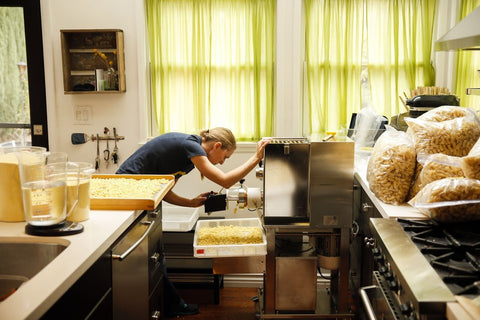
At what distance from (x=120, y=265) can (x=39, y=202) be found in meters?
0.41

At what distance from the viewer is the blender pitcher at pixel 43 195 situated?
1528mm

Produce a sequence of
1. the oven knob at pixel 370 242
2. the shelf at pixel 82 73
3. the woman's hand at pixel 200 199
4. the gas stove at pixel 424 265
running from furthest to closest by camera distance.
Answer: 1. the shelf at pixel 82 73
2. the woman's hand at pixel 200 199
3. the oven knob at pixel 370 242
4. the gas stove at pixel 424 265

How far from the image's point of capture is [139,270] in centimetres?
209

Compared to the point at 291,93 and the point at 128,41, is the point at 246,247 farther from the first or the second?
the point at 128,41

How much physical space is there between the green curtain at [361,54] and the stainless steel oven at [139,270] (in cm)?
180

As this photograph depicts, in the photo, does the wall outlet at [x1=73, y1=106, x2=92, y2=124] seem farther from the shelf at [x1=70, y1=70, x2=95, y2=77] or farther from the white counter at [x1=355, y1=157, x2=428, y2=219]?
the white counter at [x1=355, y1=157, x2=428, y2=219]

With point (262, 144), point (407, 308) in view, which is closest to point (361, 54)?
point (262, 144)

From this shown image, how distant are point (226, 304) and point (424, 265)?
222cm

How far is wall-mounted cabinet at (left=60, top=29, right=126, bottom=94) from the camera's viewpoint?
362 centimetres

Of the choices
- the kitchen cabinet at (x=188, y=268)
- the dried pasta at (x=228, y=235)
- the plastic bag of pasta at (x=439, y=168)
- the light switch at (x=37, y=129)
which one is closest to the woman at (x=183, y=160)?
the dried pasta at (x=228, y=235)

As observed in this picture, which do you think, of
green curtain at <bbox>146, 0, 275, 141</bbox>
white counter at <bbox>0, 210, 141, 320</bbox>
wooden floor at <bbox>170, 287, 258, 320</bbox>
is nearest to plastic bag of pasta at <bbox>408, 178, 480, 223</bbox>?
white counter at <bbox>0, 210, 141, 320</bbox>

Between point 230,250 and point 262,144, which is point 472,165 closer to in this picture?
point 262,144

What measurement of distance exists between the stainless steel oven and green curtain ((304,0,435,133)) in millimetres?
1802

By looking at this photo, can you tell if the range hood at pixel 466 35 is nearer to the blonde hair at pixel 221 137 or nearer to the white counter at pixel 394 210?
the white counter at pixel 394 210
